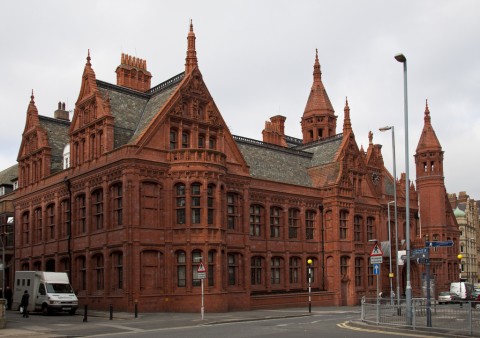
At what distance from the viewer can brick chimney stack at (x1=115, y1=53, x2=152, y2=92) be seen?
178 feet

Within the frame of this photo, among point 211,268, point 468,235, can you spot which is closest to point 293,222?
point 211,268

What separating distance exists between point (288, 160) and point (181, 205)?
2148 centimetres

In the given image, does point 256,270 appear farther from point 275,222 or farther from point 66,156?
point 66,156

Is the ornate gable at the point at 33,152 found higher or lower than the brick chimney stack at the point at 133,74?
lower

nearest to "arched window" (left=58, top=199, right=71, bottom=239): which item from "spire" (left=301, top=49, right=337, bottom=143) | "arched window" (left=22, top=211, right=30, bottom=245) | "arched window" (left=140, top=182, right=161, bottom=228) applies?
"arched window" (left=22, top=211, right=30, bottom=245)

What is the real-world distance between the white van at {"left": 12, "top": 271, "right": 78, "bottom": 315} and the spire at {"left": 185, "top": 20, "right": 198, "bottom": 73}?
18.0 meters

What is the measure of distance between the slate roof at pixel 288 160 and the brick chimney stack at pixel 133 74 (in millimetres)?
10234

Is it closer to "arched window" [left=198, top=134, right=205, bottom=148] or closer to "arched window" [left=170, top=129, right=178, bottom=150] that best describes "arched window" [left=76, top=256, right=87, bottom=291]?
"arched window" [left=170, top=129, right=178, bottom=150]

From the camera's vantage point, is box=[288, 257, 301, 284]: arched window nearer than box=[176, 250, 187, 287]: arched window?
No

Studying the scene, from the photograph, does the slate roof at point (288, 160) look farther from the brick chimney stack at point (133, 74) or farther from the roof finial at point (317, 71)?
the roof finial at point (317, 71)

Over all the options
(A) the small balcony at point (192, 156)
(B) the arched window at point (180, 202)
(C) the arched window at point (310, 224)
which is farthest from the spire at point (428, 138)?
(B) the arched window at point (180, 202)

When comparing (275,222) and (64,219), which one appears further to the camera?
(275,222)

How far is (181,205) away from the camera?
43562 millimetres

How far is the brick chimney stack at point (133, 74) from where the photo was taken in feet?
178
